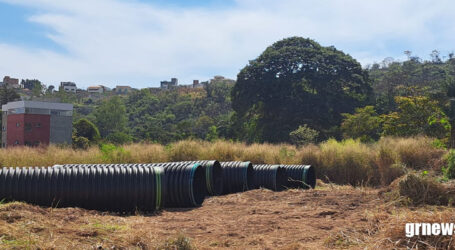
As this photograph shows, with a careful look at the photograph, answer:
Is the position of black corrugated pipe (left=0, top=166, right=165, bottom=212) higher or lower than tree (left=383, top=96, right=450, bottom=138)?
lower

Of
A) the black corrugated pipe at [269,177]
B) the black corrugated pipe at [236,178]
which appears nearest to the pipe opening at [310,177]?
the black corrugated pipe at [269,177]

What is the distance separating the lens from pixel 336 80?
35344 mm

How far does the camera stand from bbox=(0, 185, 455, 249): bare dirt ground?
4.68 meters

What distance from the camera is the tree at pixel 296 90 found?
33188 millimetres

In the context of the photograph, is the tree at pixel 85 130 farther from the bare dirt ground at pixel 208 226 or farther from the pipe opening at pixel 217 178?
the bare dirt ground at pixel 208 226

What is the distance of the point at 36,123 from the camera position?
47.6 meters

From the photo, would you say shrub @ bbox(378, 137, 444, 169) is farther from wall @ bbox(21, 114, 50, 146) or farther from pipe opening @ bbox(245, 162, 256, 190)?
wall @ bbox(21, 114, 50, 146)

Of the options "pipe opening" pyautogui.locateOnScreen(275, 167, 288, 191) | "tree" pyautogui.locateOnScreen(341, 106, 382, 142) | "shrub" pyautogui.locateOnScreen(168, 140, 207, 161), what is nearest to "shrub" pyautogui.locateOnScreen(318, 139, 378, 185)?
"pipe opening" pyautogui.locateOnScreen(275, 167, 288, 191)

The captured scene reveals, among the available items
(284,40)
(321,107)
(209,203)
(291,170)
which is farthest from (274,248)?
(284,40)

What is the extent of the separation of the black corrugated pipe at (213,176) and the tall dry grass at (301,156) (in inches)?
158

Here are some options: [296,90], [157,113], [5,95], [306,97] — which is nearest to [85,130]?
[5,95]

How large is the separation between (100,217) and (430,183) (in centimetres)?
545

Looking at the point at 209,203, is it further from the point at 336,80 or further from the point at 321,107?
the point at 336,80

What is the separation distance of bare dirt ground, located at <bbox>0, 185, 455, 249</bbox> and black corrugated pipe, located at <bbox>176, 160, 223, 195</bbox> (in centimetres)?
200
